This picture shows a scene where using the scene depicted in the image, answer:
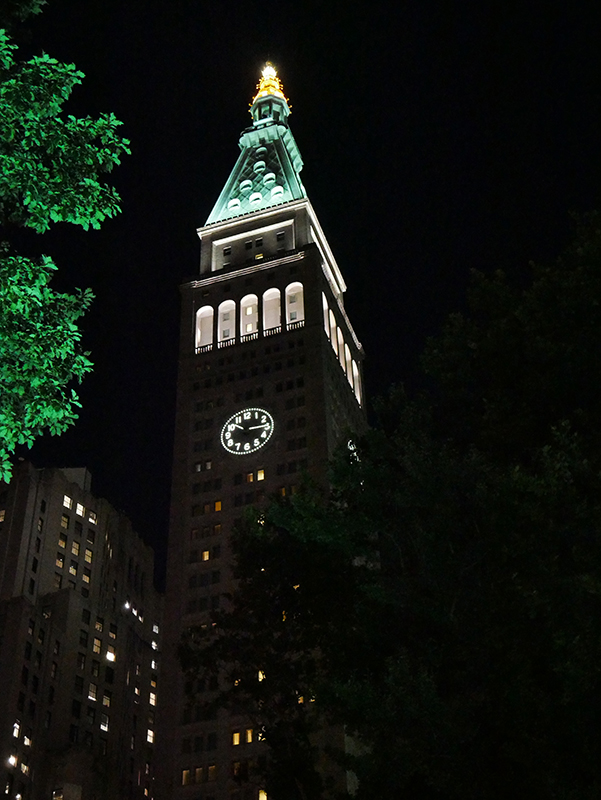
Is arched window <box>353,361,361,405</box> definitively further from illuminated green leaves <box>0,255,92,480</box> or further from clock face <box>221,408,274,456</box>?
illuminated green leaves <box>0,255,92,480</box>

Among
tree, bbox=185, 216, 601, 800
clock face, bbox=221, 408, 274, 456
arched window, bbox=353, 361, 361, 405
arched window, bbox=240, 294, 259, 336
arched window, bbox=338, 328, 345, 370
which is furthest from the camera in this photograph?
arched window, bbox=353, 361, 361, 405

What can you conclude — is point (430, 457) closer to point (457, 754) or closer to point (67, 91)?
point (457, 754)

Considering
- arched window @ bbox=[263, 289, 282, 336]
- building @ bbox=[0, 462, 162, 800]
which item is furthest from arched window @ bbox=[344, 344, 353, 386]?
building @ bbox=[0, 462, 162, 800]

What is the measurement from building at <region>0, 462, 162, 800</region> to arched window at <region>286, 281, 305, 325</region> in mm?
39762

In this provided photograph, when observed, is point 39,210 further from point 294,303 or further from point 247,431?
point 294,303

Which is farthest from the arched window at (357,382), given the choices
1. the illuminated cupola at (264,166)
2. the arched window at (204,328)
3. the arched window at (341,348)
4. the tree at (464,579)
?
the tree at (464,579)

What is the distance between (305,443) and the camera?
299 feet

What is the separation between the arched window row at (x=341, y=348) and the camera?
107062 millimetres

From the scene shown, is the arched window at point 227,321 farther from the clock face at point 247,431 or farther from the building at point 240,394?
the clock face at point 247,431

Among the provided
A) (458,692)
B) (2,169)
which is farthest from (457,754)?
(2,169)

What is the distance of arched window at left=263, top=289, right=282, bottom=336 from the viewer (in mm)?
106250

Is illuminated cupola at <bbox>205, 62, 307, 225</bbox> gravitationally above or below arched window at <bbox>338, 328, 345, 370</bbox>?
above

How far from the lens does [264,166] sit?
420 ft

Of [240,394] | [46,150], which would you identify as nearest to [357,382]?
[240,394]
